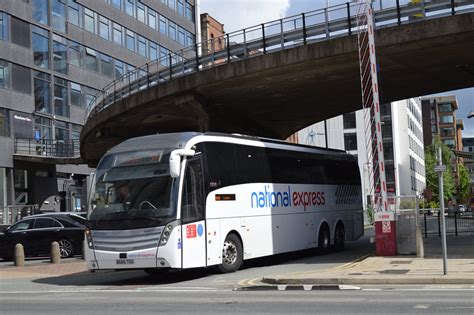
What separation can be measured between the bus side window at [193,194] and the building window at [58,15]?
125 ft

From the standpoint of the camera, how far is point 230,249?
1736 cm

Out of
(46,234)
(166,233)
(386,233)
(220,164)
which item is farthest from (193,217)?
(46,234)

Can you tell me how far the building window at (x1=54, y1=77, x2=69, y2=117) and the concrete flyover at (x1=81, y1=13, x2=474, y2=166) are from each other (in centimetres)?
1014

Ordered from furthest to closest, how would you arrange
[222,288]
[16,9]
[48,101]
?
[48,101], [16,9], [222,288]

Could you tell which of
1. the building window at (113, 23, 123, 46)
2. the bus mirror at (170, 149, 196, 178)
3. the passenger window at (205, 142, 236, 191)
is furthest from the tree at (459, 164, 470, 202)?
the bus mirror at (170, 149, 196, 178)

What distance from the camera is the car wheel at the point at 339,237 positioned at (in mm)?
23948

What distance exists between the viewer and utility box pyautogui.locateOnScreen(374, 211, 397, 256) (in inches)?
763

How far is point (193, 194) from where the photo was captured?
15.9 metres

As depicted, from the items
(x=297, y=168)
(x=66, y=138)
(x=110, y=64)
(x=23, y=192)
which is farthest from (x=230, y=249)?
(x=110, y=64)

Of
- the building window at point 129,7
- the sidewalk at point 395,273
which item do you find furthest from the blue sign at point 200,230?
the building window at point 129,7

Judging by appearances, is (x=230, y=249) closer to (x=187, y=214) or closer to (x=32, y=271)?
(x=187, y=214)

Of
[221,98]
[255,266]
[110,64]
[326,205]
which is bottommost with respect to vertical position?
[255,266]

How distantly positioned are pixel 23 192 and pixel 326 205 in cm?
3074

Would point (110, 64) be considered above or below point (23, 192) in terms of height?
above
